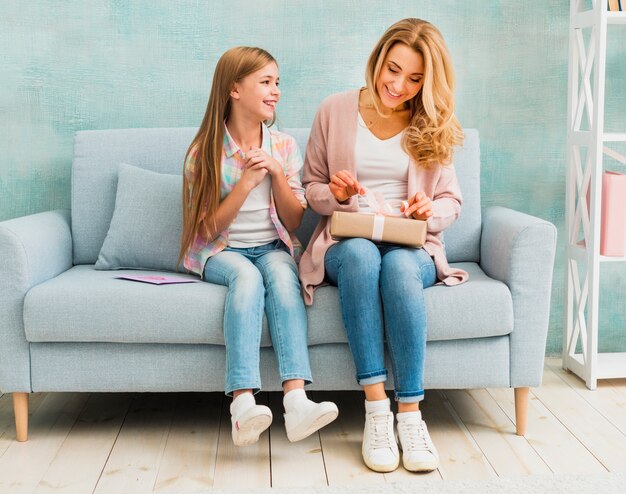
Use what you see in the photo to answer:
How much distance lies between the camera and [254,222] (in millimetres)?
2250

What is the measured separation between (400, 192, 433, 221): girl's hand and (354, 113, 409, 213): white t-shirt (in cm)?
15

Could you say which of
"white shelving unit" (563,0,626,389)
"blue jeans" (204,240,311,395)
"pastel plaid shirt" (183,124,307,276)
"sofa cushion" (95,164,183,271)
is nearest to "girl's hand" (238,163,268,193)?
"pastel plaid shirt" (183,124,307,276)

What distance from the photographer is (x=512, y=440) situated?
206cm

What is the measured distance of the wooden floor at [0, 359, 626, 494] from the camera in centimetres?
183

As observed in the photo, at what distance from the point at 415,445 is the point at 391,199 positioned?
690 mm

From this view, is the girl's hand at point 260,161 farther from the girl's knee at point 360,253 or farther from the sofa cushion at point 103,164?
the sofa cushion at point 103,164

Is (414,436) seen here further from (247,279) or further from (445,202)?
(445,202)

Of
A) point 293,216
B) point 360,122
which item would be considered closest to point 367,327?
point 293,216

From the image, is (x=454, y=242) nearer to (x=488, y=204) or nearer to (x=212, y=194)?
(x=488, y=204)

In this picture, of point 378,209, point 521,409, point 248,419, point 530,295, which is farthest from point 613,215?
point 248,419

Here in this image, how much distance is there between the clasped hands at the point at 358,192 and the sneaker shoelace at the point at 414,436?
0.53 meters

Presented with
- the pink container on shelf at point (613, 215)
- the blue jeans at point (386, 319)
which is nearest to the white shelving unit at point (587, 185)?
the pink container on shelf at point (613, 215)

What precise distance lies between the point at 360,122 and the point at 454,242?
0.51 metres

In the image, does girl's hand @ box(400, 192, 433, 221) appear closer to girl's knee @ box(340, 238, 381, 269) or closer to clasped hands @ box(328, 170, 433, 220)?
clasped hands @ box(328, 170, 433, 220)
